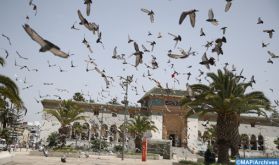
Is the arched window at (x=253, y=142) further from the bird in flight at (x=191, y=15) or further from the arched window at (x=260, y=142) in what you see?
the bird in flight at (x=191, y=15)

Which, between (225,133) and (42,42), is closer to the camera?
(42,42)

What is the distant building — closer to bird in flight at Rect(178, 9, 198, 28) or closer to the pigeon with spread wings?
bird in flight at Rect(178, 9, 198, 28)

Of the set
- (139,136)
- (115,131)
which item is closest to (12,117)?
(115,131)

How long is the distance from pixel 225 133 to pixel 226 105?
2607mm

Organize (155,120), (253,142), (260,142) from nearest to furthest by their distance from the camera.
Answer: (155,120), (260,142), (253,142)

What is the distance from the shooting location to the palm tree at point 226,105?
25.5 meters

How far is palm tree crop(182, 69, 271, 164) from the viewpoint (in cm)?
2550

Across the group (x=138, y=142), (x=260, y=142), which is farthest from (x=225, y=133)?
(x=260, y=142)

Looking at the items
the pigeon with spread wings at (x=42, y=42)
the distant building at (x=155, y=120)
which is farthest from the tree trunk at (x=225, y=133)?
the distant building at (x=155, y=120)

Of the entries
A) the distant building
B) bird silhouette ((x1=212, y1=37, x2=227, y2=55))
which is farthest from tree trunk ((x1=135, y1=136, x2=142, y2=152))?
bird silhouette ((x1=212, y1=37, x2=227, y2=55))

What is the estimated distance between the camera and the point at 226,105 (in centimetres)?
2511

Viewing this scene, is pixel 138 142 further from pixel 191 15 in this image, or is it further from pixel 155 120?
pixel 191 15

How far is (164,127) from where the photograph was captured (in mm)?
64125

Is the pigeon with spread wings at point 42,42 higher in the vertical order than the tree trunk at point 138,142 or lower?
higher
